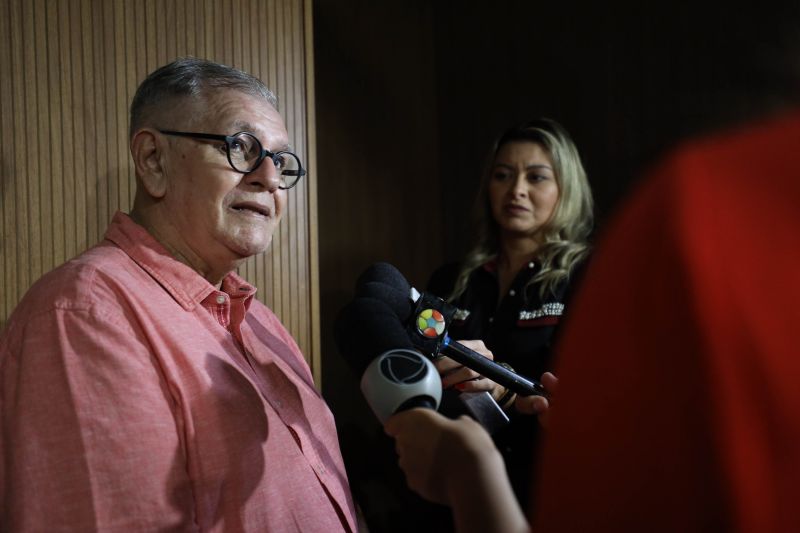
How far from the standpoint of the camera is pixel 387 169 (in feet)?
8.77

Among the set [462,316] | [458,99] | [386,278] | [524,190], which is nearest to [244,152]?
[386,278]

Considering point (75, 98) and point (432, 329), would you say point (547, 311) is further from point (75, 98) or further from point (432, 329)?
point (75, 98)

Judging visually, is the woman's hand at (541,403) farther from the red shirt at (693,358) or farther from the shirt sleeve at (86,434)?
the red shirt at (693,358)

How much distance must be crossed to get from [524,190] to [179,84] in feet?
3.74

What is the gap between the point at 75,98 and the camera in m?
1.47

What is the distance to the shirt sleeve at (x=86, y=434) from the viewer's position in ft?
2.85

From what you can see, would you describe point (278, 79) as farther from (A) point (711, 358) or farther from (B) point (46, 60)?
(A) point (711, 358)

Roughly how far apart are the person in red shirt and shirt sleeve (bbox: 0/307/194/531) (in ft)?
2.11

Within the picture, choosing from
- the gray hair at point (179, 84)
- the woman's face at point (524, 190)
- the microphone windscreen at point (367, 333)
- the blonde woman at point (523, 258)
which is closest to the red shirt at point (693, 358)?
the microphone windscreen at point (367, 333)

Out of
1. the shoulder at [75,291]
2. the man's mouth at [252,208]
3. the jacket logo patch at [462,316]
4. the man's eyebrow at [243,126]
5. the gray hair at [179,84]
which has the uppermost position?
the gray hair at [179,84]

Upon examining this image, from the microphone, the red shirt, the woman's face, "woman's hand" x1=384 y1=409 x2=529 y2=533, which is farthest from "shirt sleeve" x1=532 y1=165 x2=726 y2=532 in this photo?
the woman's face

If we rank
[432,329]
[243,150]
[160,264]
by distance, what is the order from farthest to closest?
[243,150], [160,264], [432,329]

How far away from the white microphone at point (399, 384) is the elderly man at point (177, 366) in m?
0.33

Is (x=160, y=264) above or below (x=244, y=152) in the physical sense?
below
